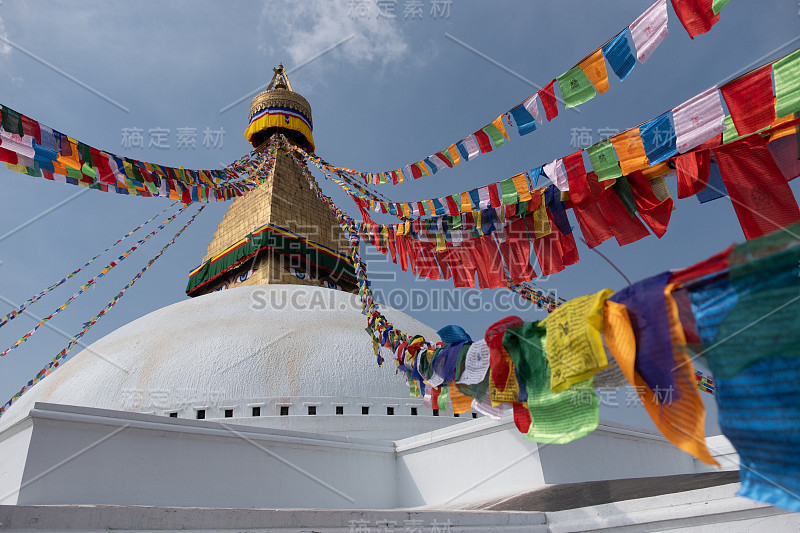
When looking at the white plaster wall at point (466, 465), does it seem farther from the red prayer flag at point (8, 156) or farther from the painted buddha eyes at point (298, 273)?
the painted buddha eyes at point (298, 273)

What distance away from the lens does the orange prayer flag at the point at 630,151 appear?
452 cm

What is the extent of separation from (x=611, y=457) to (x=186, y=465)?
5.26 metres

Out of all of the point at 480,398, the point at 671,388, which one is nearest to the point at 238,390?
the point at 480,398

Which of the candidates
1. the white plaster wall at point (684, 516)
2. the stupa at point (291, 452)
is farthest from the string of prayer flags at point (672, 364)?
the white plaster wall at point (684, 516)

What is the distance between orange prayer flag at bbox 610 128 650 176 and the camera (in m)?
4.52

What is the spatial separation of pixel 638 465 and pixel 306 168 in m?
12.6

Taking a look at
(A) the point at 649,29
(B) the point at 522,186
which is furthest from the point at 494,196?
(A) the point at 649,29

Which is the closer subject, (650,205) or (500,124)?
(650,205)

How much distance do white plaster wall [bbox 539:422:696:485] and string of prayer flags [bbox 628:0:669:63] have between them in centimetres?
424

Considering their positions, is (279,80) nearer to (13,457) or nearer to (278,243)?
(278,243)

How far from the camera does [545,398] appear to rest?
2.83 metres

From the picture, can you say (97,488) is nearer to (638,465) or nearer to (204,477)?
(204,477)

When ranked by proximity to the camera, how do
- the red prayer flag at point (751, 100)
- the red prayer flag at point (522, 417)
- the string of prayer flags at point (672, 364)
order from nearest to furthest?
the string of prayer flags at point (672, 364) < the red prayer flag at point (522, 417) < the red prayer flag at point (751, 100)

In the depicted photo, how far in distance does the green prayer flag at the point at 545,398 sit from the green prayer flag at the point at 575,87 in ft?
9.71
